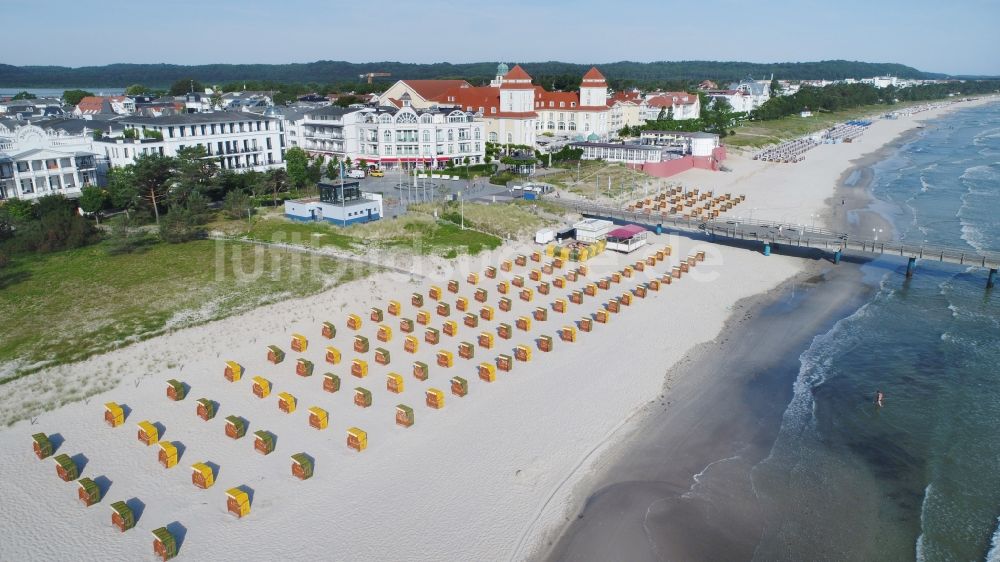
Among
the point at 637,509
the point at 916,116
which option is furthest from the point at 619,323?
the point at 916,116

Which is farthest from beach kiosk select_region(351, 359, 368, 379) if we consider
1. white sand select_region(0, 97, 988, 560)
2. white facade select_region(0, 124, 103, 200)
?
white facade select_region(0, 124, 103, 200)

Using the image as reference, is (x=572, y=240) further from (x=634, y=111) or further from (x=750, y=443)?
(x=634, y=111)

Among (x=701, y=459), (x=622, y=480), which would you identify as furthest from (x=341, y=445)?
(x=701, y=459)

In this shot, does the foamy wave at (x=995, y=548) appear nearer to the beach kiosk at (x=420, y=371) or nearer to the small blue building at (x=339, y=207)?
the beach kiosk at (x=420, y=371)

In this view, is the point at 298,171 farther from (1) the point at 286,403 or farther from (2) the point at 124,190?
(1) the point at 286,403

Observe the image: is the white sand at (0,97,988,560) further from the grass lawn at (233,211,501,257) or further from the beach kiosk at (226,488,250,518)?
the grass lawn at (233,211,501,257)
